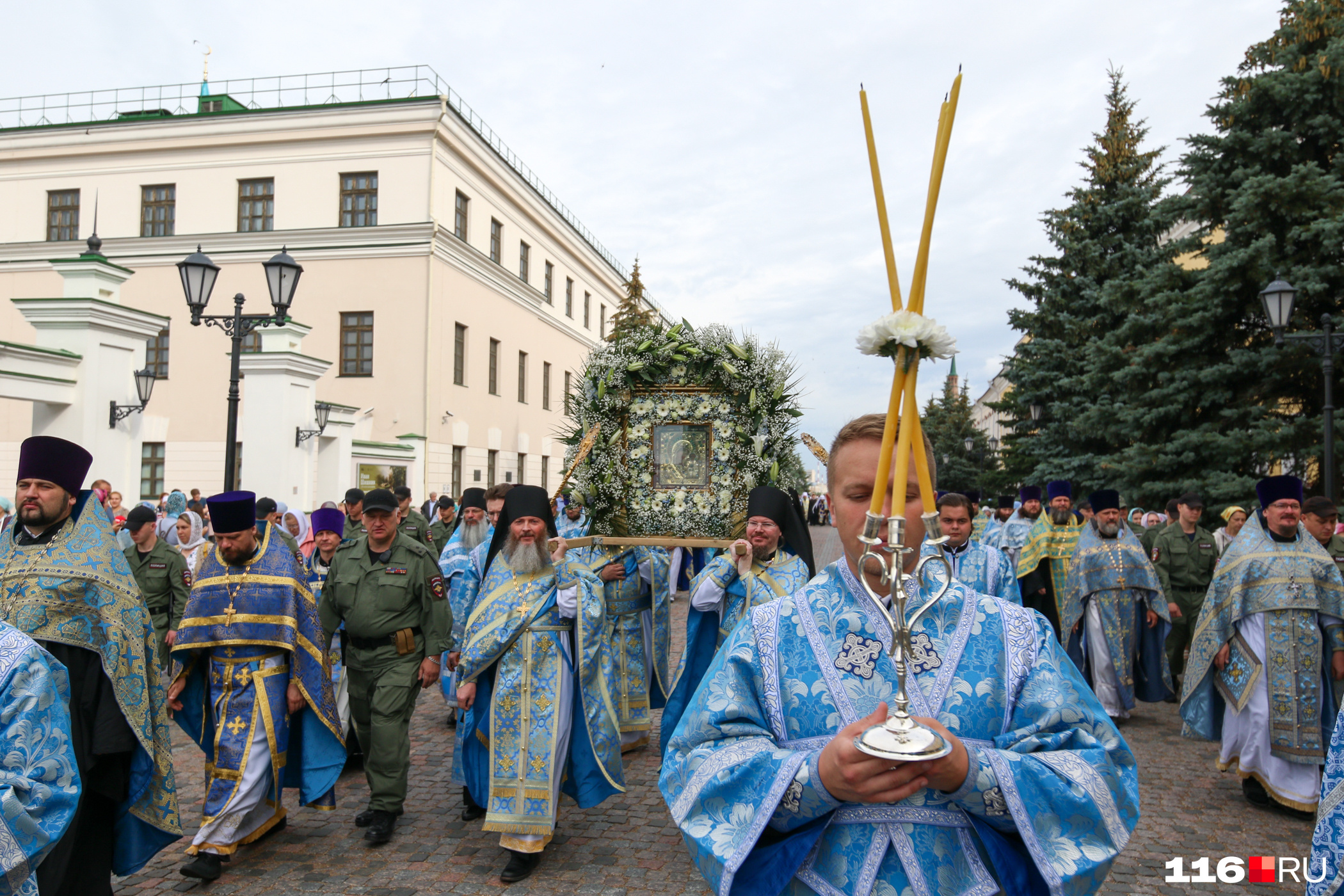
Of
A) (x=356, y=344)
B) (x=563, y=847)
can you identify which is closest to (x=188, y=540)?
(x=563, y=847)

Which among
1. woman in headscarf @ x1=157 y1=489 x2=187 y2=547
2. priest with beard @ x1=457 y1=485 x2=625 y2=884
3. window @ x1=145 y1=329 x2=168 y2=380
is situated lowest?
priest with beard @ x1=457 y1=485 x2=625 y2=884

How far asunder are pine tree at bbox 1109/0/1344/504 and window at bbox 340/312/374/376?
21.8 metres

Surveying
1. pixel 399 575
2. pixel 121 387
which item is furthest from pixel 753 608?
pixel 121 387

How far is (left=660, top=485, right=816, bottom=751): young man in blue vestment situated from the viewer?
6.23m

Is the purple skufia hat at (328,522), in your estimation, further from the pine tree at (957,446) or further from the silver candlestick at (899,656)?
the pine tree at (957,446)

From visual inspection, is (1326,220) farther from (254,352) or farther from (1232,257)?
(254,352)

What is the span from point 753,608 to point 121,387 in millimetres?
16155

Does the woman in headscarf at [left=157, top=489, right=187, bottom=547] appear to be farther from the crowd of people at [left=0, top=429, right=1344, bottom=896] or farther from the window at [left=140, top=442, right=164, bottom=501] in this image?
the window at [left=140, top=442, right=164, bottom=501]

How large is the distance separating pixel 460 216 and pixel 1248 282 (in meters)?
23.9

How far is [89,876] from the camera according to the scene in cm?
425

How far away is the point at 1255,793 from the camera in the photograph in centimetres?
635

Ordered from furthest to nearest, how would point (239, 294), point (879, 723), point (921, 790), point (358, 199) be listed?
point (358, 199) → point (239, 294) → point (921, 790) → point (879, 723)

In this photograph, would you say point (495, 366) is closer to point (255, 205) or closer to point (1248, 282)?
point (255, 205)

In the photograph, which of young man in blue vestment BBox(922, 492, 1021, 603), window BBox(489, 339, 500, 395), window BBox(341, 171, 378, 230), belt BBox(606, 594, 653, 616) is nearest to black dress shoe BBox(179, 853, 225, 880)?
belt BBox(606, 594, 653, 616)
